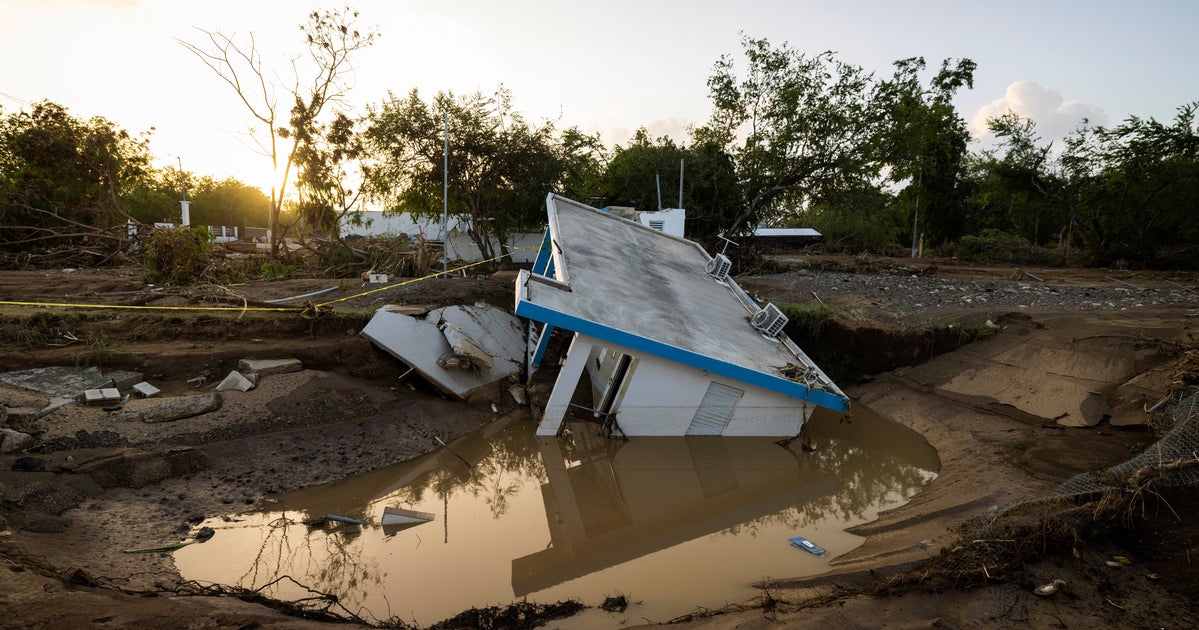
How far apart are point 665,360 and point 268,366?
4908 mm

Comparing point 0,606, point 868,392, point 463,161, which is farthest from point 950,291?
point 0,606

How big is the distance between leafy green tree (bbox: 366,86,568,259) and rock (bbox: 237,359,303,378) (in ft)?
31.7

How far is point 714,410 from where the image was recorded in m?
7.55

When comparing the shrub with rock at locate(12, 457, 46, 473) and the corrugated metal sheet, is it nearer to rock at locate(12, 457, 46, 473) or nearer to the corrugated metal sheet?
rock at locate(12, 457, 46, 473)

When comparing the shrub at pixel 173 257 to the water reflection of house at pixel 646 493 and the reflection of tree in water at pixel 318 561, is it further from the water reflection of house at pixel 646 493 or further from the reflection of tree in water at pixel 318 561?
the water reflection of house at pixel 646 493

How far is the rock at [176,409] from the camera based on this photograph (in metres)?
6.10

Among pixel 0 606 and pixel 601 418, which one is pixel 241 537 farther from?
pixel 601 418

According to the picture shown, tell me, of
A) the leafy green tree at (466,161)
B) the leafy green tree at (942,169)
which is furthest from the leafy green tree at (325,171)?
the leafy green tree at (942,169)

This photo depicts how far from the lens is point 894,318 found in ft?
33.6

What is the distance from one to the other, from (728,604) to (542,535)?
80.0 inches

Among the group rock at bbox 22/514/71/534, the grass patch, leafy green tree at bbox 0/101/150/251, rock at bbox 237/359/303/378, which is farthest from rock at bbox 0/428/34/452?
leafy green tree at bbox 0/101/150/251

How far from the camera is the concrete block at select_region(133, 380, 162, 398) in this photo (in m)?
6.61

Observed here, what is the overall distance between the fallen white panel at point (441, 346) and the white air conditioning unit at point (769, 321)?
386 cm

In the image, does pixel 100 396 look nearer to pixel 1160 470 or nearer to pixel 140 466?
pixel 140 466
